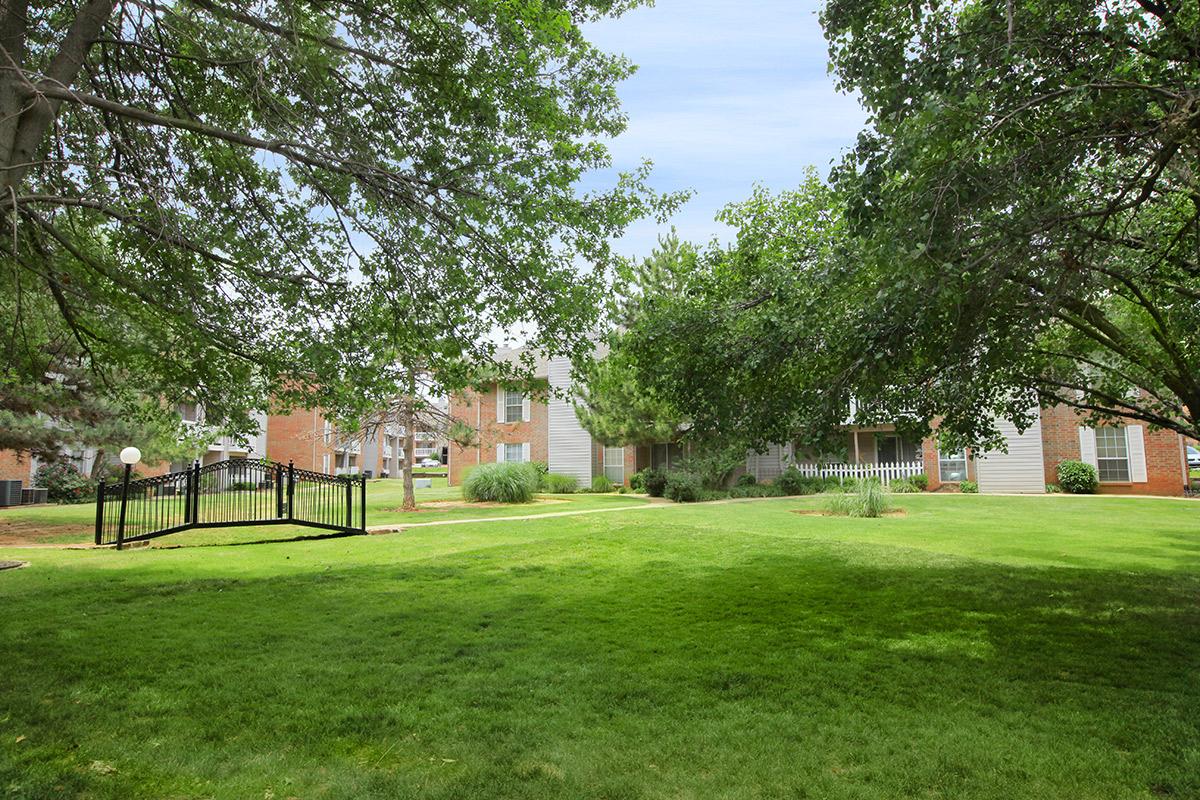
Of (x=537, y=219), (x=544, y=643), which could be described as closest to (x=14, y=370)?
(x=537, y=219)

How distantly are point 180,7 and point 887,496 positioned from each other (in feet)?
60.1

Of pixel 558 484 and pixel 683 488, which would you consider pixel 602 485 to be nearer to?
pixel 558 484

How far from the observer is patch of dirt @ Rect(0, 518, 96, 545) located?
50.3 feet

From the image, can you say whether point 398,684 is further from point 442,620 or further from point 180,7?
point 180,7

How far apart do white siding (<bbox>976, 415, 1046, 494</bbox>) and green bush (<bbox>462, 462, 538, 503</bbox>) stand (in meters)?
17.2

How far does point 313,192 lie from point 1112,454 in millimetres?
29408

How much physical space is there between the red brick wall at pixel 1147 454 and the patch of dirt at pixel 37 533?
29.0 m

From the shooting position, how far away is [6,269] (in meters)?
7.99

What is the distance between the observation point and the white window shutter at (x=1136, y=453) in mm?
26297

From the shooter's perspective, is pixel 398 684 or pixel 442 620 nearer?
pixel 398 684

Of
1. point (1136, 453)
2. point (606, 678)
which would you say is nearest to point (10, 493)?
point (606, 678)

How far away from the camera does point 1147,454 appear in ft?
86.2

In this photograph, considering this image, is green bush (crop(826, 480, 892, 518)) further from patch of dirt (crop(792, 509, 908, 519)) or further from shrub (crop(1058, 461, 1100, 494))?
shrub (crop(1058, 461, 1100, 494))

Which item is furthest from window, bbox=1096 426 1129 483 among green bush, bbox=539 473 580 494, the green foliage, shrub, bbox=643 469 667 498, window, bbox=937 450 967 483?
green bush, bbox=539 473 580 494
